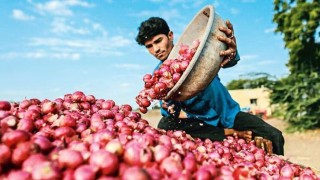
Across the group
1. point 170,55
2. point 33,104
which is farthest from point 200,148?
point 170,55

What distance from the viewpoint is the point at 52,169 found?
1.27 m

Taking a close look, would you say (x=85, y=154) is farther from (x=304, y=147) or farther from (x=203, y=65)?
(x=304, y=147)

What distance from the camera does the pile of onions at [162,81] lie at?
291 centimetres

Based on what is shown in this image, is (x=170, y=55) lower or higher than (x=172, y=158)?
higher

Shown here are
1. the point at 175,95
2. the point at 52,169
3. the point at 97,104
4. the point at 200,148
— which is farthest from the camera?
the point at 175,95

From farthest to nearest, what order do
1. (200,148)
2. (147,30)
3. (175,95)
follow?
(147,30) < (175,95) < (200,148)

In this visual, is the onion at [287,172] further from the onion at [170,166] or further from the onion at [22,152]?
the onion at [22,152]

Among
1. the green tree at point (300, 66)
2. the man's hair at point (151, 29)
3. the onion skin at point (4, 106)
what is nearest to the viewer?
the onion skin at point (4, 106)

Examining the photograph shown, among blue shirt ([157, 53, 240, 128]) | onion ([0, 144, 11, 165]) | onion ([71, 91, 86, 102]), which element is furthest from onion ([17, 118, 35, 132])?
blue shirt ([157, 53, 240, 128])

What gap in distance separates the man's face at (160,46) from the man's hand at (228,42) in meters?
1.18

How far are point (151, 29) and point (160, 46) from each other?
0.28 meters

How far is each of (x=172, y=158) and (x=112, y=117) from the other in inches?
36.6

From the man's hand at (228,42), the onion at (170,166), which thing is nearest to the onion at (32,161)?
the onion at (170,166)

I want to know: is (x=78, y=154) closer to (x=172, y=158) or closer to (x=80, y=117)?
(x=172, y=158)
